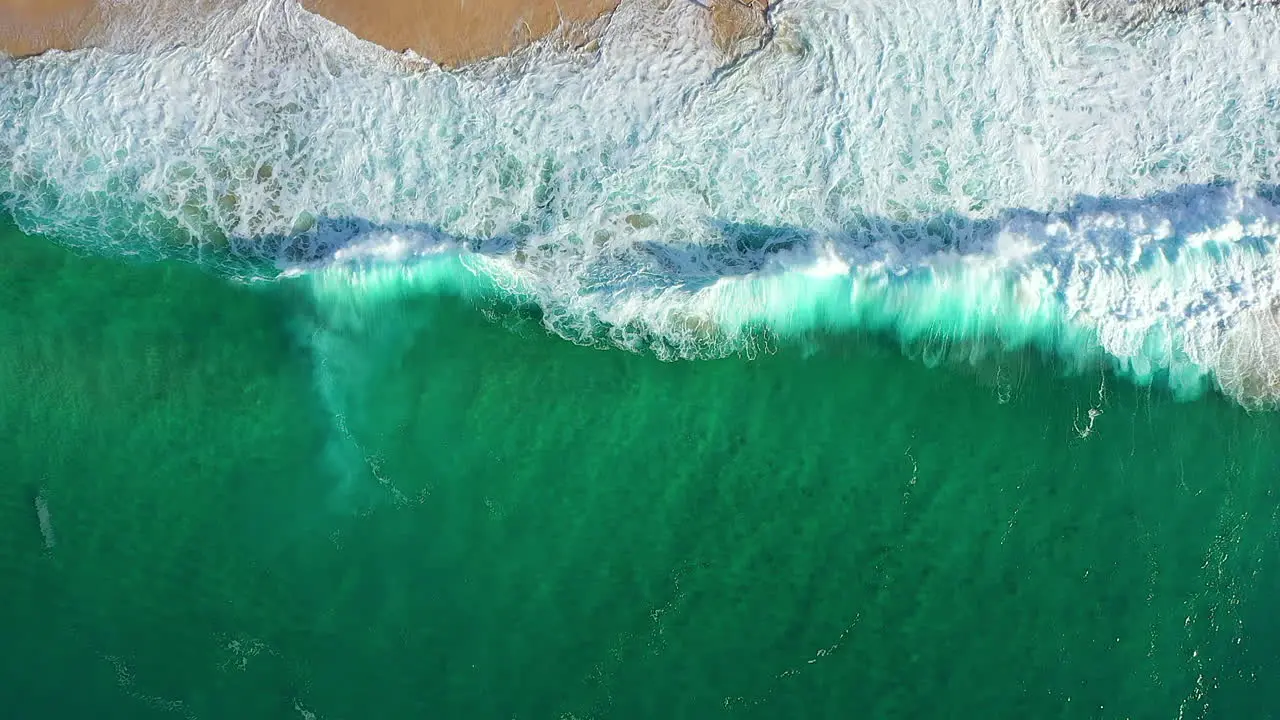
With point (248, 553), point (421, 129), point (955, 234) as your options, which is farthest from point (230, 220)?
point (955, 234)

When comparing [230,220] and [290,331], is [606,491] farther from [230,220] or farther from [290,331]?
[230,220]

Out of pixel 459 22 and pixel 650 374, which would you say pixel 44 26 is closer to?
pixel 459 22

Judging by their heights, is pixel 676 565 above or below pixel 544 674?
above

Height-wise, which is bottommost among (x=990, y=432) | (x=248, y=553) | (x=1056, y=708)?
(x=1056, y=708)

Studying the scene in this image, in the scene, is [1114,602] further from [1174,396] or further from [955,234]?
[955,234]

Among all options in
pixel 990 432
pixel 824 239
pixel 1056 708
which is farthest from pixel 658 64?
pixel 1056 708

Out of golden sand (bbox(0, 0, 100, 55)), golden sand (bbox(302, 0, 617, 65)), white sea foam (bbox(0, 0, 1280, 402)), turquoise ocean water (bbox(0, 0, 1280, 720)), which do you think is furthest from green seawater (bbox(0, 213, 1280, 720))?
golden sand (bbox(302, 0, 617, 65))

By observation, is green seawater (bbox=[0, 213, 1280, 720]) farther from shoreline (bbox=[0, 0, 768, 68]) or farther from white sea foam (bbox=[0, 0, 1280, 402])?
shoreline (bbox=[0, 0, 768, 68])

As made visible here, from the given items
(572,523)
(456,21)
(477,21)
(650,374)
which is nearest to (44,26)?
(456,21)
